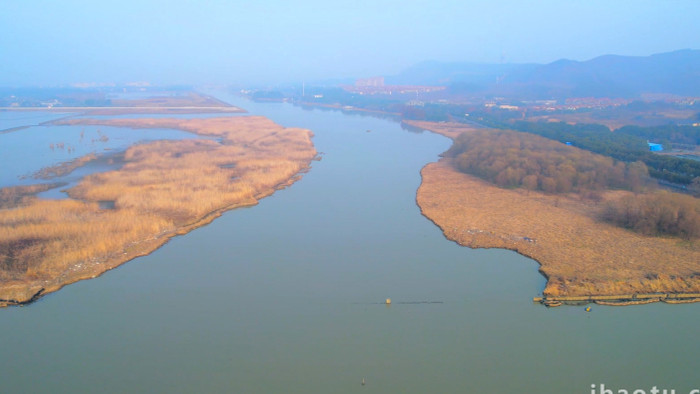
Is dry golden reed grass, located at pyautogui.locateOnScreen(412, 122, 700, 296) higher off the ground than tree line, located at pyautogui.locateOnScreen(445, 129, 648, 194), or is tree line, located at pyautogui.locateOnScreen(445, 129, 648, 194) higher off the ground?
tree line, located at pyautogui.locateOnScreen(445, 129, 648, 194)

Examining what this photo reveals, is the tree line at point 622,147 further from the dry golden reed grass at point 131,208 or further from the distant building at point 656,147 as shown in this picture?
the dry golden reed grass at point 131,208

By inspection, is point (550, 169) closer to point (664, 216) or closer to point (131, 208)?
point (664, 216)

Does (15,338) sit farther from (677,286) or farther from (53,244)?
(677,286)

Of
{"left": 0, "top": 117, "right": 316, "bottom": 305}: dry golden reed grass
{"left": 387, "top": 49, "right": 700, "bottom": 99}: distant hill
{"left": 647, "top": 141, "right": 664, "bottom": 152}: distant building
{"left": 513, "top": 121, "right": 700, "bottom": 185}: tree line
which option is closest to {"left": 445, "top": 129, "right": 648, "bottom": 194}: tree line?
{"left": 513, "top": 121, "right": 700, "bottom": 185}: tree line

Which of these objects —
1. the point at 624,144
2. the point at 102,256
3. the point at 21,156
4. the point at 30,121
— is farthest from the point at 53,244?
the point at 30,121

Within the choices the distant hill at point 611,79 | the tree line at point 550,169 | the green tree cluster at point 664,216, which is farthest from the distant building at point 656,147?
the distant hill at point 611,79

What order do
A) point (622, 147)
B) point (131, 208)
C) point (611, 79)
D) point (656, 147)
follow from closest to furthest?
point (131, 208)
point (622, 147)
point (656, 147)
point (611, 79)

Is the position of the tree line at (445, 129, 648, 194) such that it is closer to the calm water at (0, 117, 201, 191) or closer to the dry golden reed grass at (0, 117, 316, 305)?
the dry golden reed grass at (0, 117, 316, 305)

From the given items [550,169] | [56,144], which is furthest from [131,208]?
[56,144]
